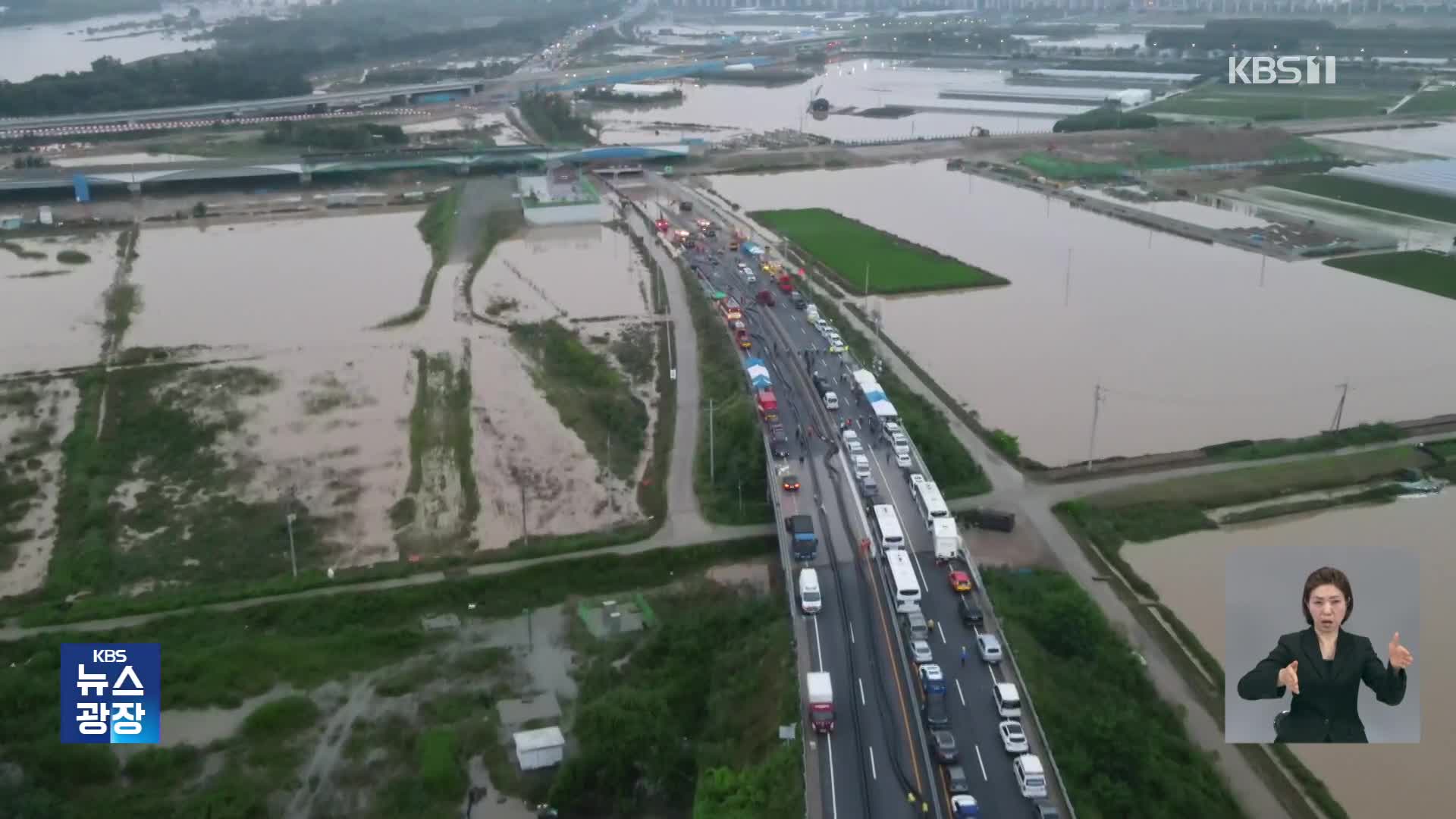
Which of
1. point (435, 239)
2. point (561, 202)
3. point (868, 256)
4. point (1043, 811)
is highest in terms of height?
point (561, 202)

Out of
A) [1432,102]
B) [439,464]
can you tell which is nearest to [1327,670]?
[439,464]

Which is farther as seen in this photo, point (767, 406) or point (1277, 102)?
point (1277, 102)

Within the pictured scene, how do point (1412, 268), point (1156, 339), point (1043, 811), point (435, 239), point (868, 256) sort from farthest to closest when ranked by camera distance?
point (435, 239) → point (868, 256) → point (1412, 268) → point (1156, 339) → point (1043, 811)

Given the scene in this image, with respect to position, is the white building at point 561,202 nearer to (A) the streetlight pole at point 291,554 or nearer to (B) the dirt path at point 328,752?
(A) the streetlight pole at point 291,554

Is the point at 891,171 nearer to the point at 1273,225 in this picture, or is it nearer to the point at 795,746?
the point at 1273,225

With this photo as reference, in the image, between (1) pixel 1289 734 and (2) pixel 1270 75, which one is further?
(2) pixel 1270 75

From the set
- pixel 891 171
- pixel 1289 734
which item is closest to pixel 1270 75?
pixel 891 171

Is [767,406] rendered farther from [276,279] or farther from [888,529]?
[276,279]
